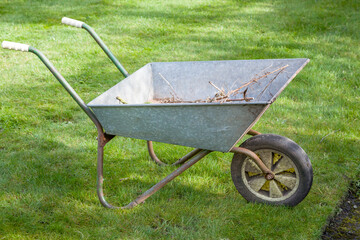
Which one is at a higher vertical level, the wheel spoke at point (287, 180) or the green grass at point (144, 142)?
the wheel spoke at point (287, 180)

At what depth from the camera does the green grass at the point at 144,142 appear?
2695 mm

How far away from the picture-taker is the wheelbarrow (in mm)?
2344

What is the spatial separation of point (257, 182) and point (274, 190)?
115 millimetres

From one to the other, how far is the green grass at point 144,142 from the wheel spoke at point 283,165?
10.3 inches

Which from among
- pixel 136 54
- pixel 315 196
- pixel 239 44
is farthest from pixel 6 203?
pixel 239 44

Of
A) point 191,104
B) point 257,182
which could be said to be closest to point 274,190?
point 257,182

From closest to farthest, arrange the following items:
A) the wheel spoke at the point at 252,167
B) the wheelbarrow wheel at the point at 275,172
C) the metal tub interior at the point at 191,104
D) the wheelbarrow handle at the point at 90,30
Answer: the metal tub interior at the point at 191,104
the wheelbarrow wheel at the point at 275,172
the wheel spoke at the point at 252,167
the wheelbarrow handle at the point at 90,30

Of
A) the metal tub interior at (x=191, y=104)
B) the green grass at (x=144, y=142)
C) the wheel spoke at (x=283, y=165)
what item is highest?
the metal tub interior at (x=191, y=104)

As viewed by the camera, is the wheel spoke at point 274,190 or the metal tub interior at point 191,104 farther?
the wheel spoke at point 274,190

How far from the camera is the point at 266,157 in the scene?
266 centimetres

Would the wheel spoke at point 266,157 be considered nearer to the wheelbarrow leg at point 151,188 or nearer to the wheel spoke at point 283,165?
the wheel spoke at point 283,165

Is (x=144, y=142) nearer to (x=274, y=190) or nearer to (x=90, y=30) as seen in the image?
(x=90, y=30)

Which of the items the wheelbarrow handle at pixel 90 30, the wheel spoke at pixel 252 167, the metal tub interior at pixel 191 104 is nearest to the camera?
the metal tub interior at pixel 191 104

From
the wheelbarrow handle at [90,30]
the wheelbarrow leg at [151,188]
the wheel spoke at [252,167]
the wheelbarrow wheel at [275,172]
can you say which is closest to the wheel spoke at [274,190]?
the wheelbarrow wheel at [275,172]
